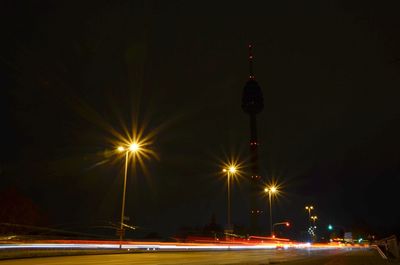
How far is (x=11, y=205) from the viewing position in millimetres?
94375

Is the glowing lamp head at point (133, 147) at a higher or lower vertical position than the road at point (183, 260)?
higher

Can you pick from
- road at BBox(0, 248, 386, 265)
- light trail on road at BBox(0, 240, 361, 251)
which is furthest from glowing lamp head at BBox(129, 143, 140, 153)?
road at BBox(0, 248, 386, 265)

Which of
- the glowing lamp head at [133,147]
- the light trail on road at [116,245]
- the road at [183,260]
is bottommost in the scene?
the road at [183,260]

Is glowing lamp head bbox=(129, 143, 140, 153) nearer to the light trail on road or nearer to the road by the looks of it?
the light trail on road

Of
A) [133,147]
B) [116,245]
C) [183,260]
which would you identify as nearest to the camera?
[183,260]

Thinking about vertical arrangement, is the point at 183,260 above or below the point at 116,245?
below

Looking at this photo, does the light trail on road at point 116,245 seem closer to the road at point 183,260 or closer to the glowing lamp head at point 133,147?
the road at point 183,260

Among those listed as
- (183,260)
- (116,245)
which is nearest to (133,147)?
(116,245)

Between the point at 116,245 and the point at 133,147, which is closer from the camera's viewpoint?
the point at 116,245

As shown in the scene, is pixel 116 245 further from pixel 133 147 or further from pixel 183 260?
pixel 183 260

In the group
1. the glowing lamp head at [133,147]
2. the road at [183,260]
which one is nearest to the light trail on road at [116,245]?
the road at [183,260]

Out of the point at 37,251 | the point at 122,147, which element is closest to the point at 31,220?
the point at 122,147

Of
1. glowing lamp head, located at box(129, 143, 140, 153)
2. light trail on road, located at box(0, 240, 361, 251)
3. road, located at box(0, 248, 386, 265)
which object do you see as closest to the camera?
road, located at box(0, 248, 386, 265)

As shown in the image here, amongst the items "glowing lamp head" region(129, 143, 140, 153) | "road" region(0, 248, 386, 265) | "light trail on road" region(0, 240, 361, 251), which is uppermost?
"glowing lamp head" region(129, 143, 140, 153)
